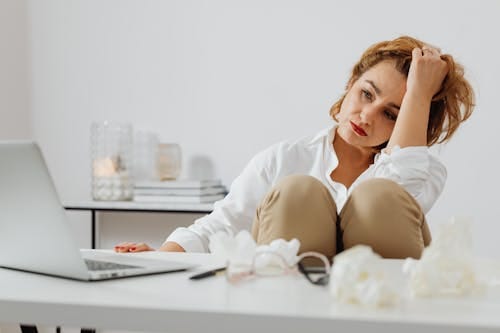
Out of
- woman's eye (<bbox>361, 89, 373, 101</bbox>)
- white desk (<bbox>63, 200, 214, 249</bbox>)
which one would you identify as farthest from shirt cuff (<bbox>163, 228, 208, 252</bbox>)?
white desk (<bbox>63, 200, 214, 249</bbox>)

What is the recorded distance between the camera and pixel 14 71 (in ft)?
11.0

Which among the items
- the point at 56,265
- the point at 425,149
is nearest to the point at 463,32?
the point at 425,149

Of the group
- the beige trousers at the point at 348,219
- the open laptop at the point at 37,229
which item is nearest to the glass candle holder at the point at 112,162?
the beige trousers at the point at 348,219

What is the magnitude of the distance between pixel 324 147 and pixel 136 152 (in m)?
1.32

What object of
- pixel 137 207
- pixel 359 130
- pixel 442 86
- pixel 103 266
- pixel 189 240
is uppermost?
pixel 442 86

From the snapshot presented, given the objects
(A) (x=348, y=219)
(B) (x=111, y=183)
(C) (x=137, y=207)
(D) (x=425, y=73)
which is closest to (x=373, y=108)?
(D) (x=425, y=73)

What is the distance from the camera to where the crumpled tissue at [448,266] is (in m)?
0.90

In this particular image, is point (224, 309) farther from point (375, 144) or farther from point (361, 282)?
point (375, 144)

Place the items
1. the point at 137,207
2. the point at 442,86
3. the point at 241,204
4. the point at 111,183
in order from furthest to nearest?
the point at 111,183 → the point at 137,207 → the point at 442,86 → the point at 241,204

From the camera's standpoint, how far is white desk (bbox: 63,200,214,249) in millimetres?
2871

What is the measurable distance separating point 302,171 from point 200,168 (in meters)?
1.09

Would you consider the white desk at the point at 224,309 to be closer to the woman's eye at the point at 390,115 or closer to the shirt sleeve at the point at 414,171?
the shirt sleeve at the point at 414,171

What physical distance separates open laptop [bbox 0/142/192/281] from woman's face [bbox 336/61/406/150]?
0.99m

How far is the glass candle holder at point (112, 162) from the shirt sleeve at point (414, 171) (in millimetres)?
1457
